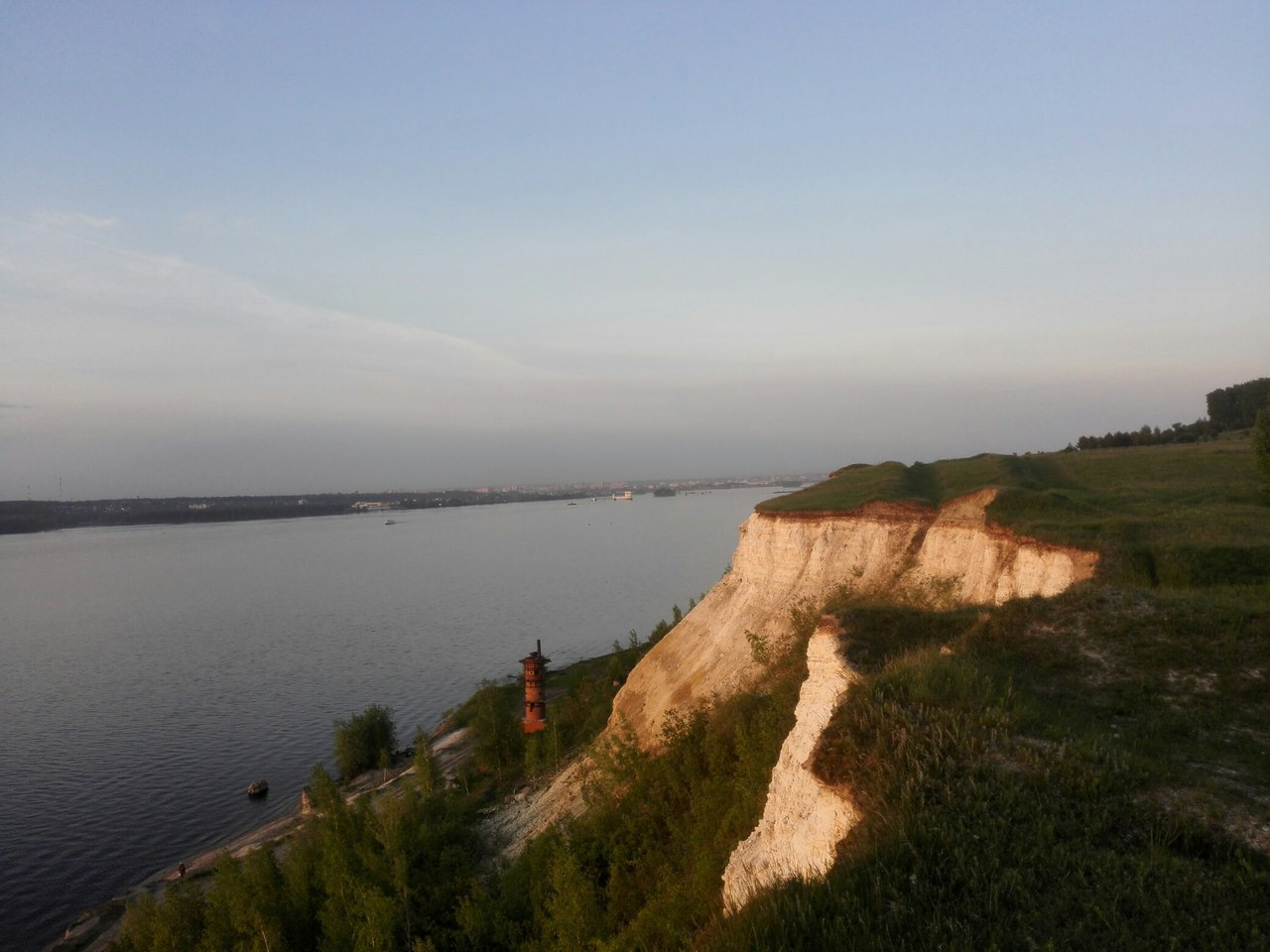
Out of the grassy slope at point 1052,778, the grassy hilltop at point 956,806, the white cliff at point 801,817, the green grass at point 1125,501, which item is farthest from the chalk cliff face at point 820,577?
the white cliff at point 801,817

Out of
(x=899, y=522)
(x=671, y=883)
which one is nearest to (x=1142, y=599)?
(x=671, y=883)

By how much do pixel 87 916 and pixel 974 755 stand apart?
27.3 metres

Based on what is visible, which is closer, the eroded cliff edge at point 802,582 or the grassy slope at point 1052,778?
the grassy slope at point 1052,778

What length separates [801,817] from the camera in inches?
345

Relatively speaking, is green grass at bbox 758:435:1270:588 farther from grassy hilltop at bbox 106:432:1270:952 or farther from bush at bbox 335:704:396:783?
bush at bbox 335:704:396:783

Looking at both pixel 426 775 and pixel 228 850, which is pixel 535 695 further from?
pixel 228 850

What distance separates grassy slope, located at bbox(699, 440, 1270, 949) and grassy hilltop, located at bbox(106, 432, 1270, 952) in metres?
0.03

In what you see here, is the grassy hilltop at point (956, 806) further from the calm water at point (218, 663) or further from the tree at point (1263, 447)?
the calm water at point (218, 663)

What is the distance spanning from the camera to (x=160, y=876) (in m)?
25.4

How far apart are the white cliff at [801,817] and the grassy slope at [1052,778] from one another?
39 centimetres

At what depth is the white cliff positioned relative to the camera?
790cm

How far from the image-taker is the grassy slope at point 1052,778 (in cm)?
581

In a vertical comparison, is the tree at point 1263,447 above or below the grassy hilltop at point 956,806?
above

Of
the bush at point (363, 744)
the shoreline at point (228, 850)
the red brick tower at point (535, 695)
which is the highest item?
the red brick tower at point (535, 695)
